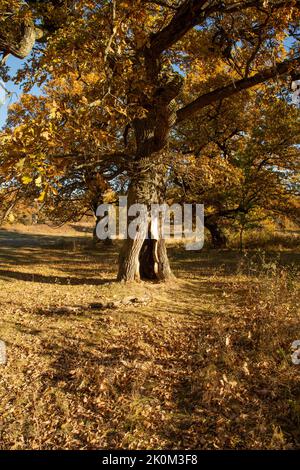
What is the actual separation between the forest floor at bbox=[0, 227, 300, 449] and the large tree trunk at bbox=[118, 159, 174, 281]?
96 centimetres

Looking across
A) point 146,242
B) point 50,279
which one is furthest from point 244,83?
point 50,279

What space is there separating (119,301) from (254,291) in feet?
10.6

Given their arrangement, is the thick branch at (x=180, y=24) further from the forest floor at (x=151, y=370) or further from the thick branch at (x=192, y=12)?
the forest floor at (x=151, y=370)

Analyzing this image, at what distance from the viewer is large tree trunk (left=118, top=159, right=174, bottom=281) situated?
9.58 metres

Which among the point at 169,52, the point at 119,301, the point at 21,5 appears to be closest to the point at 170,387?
the point at 119,301

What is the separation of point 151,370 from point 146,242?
18.3 ft

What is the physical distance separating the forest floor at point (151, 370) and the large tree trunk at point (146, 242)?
960mm

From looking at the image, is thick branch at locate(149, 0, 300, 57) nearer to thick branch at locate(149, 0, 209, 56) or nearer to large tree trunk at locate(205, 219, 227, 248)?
thick branch at locate(149, 0, 209, 56)

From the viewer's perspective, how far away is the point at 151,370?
5.20 metres

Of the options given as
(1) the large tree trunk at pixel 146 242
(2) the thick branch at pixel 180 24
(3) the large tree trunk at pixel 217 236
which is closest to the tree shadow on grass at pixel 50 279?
(1) the large tree trunk at pixel 146 242

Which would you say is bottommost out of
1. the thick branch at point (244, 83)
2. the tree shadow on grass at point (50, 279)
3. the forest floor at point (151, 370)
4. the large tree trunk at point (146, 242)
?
the forest floor at point (151, 370)

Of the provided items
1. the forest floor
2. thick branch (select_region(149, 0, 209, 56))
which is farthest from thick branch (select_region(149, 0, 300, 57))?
the forest floor

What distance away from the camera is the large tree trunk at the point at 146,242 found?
31.4 ft

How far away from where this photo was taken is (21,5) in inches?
289
